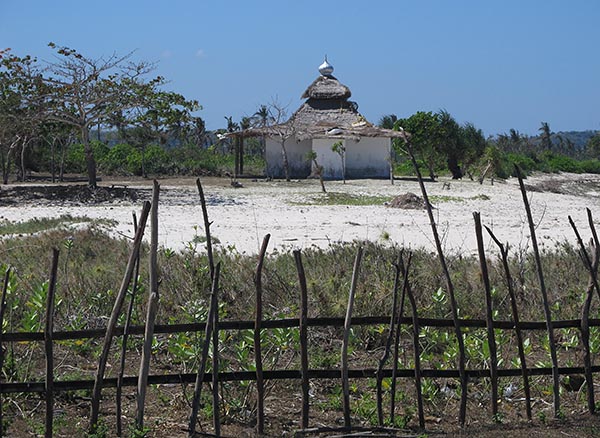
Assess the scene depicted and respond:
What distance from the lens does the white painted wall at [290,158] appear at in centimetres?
3666

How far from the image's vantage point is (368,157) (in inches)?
1426

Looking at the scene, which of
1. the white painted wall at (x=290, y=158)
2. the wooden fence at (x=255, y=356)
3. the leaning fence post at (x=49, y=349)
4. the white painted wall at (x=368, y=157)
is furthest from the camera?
the white painted wall at (x=290, y=158)

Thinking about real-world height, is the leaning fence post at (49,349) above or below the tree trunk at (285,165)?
below

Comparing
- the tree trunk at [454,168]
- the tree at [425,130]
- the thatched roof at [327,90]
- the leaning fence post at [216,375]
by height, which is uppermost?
the thatched roof at [327,90]

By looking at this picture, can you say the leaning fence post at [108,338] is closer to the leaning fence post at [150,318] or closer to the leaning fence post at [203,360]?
the leaning fence post at [150,318]

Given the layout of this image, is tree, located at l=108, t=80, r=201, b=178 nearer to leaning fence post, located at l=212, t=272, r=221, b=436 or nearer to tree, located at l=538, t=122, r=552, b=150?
leaning fence post, located at l=212, t=272, r=221, b=436

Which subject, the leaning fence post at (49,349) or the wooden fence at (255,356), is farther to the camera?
the wooden fence at (255,356)

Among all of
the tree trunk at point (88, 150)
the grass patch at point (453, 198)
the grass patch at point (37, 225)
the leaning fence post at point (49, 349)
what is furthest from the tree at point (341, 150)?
the leaning fence post at point (49, 349)

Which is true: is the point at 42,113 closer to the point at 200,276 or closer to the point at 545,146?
the point at 200,276

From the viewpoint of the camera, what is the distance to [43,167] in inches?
1577

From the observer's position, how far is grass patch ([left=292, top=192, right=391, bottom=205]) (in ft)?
71.5

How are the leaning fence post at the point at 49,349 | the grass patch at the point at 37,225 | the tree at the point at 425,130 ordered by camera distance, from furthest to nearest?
the tree at the point at 425,130 < the grass patch at the point at 37,225 < the leaning fence post at the point at 49,349

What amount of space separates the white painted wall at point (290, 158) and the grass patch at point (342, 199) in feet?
37.4

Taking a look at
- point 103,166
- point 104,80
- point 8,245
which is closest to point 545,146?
point 103,166
